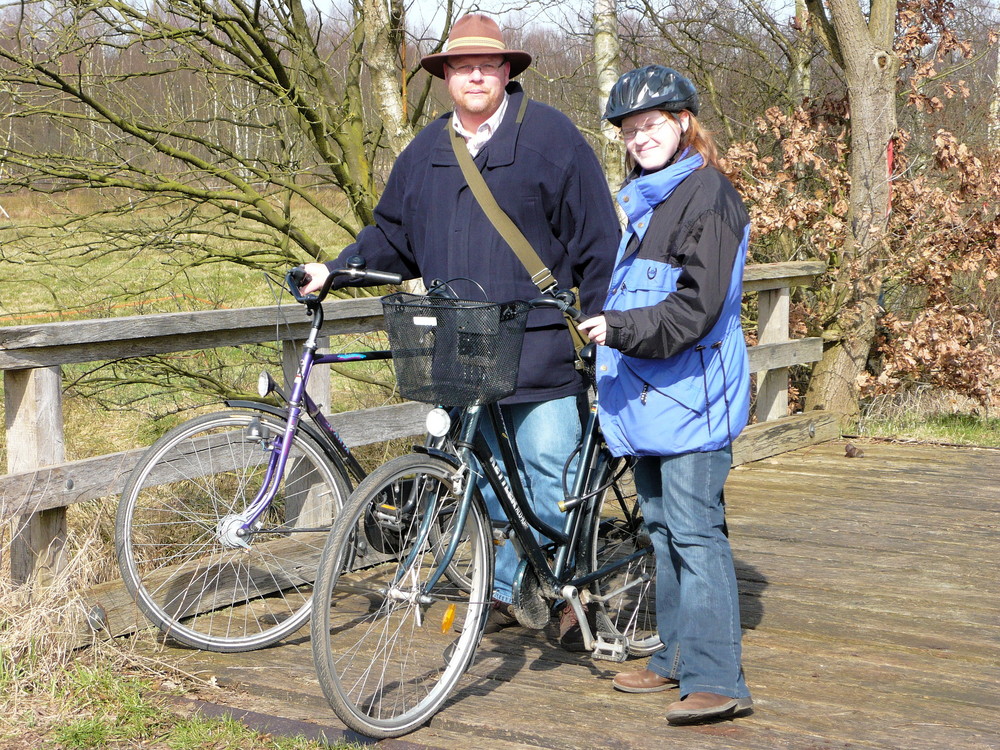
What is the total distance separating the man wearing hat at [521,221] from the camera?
3551mm

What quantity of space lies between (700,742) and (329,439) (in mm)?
1424

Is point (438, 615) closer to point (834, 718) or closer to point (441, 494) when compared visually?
point (441, 494)

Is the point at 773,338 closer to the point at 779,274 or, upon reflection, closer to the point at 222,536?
the point at 779,274

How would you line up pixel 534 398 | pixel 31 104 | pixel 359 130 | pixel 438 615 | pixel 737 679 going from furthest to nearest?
pixel 359 130 < pixel 31 104 < pixel 438 615 < pixel 534 398 < pixel 737 679

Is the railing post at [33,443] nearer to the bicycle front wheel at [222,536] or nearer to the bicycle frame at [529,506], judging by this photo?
the bicycle front wheel at [222,536]

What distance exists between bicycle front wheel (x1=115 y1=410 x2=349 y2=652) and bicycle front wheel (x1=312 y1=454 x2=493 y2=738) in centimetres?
42

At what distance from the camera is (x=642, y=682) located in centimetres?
342

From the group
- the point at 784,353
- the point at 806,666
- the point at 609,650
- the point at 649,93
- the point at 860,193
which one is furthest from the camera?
the point at 860,193

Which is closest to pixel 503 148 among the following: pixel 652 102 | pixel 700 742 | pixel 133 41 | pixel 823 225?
pixel 652 102

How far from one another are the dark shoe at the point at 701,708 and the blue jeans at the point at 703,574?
0.6 inches

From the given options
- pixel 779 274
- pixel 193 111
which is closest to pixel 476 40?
pixel 193 111

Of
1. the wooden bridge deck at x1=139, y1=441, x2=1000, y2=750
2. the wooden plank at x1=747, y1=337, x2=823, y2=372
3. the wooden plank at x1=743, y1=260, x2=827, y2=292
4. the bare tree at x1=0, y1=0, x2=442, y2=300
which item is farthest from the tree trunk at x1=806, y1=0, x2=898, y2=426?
the bare tree at x1=0, y1=0, x2=442, y2=300

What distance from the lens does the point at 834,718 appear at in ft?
10.5

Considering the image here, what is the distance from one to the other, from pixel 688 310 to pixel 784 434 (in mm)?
4388
